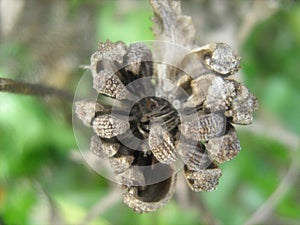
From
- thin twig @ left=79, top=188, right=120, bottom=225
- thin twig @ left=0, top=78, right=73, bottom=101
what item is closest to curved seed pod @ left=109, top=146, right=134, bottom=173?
thin twig @ left=0, top=78, right=73, bottom=101

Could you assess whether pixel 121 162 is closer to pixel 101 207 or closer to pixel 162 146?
pixel 162 146

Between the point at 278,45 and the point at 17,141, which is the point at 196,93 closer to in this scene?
the point at 17,141

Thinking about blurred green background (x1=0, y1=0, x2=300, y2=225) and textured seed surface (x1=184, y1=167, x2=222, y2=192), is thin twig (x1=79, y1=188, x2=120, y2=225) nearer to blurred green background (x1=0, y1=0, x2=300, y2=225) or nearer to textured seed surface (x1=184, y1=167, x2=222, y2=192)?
blurred green background (x1=0, y1=0, x2=300, y2=225)

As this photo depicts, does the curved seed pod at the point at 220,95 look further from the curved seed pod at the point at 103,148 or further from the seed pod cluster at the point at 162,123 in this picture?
the curved seed pod at the point at 103,148

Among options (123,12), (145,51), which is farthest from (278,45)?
(145,51)

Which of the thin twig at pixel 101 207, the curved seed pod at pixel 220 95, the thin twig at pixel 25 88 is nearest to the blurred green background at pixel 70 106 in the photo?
the thin twig at pixel 101 207

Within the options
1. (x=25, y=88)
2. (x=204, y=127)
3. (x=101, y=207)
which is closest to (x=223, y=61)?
(x=204, y=127)

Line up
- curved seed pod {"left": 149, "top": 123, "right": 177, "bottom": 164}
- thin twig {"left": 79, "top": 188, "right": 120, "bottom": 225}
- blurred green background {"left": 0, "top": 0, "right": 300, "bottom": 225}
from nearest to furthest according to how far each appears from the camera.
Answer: curved seed pod {"left": 149, "top": 123, "right": 177, "bottom": 164}
thin twig {"left": 79, "top": 188, "right": 120, "bottom": 225}
blurred green background {"left": 0, "top": 0, "right": 300, "bottom": 225}
